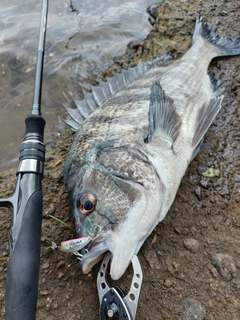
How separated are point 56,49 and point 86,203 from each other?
3.16 meters

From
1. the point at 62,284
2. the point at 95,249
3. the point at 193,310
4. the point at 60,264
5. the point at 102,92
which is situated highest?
the point at 102,92

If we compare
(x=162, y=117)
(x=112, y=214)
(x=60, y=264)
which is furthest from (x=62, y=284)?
(x=162, y=117)

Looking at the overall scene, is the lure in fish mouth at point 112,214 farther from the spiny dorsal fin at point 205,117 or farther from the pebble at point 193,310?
the spiny dorsal fin at point 205,117

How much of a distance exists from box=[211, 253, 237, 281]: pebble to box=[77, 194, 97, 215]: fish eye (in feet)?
3.47

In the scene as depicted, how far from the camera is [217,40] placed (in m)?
4.13

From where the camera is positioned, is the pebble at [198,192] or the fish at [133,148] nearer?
the fish at [133,148]

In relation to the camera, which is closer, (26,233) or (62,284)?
(26,233)

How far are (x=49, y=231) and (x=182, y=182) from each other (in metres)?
1.27

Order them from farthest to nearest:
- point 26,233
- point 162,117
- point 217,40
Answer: point 217,40, point 162,117, point 26,233

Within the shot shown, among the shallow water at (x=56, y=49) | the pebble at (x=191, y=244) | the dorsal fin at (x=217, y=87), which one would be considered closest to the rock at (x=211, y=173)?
the pebble at (x=191, y=244)

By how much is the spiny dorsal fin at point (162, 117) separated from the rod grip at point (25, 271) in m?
Result: 1.30

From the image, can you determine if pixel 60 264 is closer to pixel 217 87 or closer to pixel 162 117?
pixel 162 117

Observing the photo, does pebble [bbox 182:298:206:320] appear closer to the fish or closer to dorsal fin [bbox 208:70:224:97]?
the fish

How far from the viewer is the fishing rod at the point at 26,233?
168 cm
